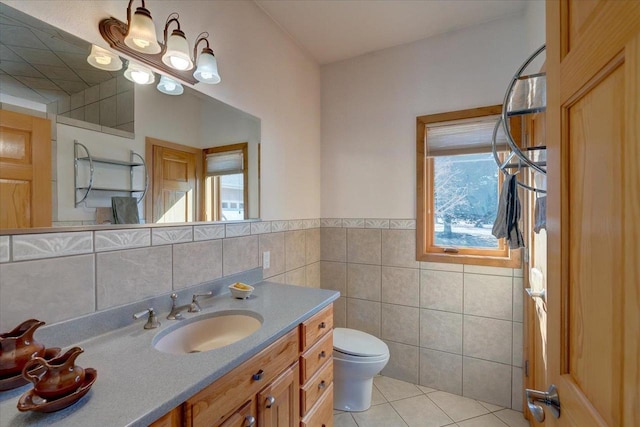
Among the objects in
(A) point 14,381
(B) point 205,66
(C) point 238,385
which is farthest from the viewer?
(B) point 205,66

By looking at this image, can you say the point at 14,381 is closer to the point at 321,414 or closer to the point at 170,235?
the point at 170,235

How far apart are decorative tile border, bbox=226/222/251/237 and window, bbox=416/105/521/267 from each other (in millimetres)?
1273

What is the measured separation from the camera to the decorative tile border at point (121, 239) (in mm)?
992

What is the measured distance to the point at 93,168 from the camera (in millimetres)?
1013

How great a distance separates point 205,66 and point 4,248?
3.35ft

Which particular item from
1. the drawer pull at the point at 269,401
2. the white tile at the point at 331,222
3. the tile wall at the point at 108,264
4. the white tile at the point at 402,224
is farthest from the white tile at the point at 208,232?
the white tile at the point at 402,224

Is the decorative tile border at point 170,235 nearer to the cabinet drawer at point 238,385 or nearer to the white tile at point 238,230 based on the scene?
the white tile at point 238,230

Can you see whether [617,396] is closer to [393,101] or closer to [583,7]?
[583,7]

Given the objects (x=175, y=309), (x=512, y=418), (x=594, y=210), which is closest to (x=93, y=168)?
(x=175, y=309)

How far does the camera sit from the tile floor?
1771mm

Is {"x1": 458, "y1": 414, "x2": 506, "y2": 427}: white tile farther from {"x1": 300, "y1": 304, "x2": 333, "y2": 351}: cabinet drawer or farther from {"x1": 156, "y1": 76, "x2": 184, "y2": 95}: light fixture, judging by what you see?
{"x1": 156, "y1": 76, "x2": 184, "y2": 95}: light fixture

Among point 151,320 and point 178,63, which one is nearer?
point 151,320

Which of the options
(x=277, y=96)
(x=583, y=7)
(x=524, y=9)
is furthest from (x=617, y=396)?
(x=524, y=9)

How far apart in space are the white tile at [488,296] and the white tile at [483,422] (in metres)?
0.63
